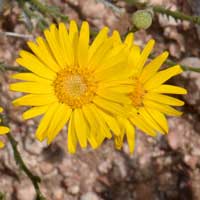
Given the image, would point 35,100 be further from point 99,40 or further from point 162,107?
point 162,107

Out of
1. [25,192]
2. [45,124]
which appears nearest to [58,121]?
[45,124]

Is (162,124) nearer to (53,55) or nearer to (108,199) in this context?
(53,55)

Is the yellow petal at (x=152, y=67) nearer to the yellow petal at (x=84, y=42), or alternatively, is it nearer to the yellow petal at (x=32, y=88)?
the yellow petal at (x=84, y=42)

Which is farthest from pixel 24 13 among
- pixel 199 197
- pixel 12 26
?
pixel 199 197

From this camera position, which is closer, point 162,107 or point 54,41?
point 54,41

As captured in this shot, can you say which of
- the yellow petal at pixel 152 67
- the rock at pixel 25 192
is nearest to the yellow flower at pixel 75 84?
the yellow petal at pixel 152 67

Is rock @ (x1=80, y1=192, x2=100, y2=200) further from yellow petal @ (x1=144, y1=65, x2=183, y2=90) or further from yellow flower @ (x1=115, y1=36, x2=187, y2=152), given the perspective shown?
yellow petal @ (x1=144, y1=65, x2=183, y2=90)
